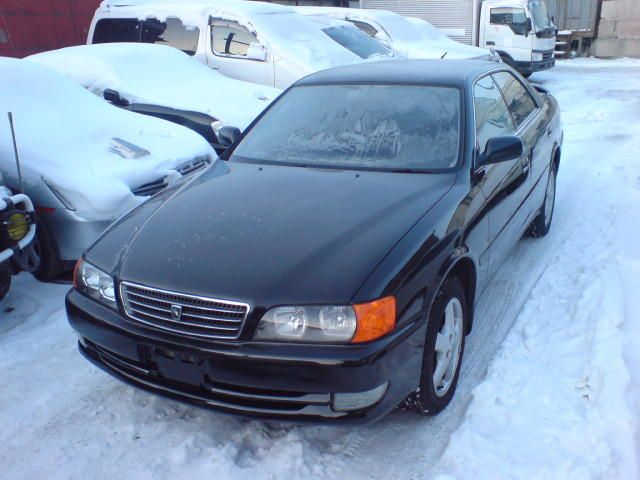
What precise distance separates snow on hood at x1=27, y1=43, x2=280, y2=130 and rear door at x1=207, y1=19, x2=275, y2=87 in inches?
35.0

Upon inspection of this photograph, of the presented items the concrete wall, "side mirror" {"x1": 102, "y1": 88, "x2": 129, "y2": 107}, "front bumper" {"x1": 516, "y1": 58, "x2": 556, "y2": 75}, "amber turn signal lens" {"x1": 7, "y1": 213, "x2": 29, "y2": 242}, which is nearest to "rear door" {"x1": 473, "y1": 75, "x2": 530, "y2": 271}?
"amber turn signal lens" {"x1": 7, "y1": 213, "x2": 29, "y2": 242}

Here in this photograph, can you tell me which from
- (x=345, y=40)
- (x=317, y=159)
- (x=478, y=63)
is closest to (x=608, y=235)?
(x=478, y=63)

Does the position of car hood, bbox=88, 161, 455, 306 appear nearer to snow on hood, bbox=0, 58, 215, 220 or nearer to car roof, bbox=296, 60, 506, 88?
car roof, bbox=296, 60, 506, 88

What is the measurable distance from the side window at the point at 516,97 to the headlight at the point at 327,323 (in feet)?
8.08

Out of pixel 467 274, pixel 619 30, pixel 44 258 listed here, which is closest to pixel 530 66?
pixel 619 30

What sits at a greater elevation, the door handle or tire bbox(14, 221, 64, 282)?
the door handle

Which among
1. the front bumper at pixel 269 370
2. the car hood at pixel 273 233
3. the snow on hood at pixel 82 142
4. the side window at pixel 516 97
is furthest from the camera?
the side window at pixel 516 97

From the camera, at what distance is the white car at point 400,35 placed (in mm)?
11828

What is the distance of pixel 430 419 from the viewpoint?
292 cm

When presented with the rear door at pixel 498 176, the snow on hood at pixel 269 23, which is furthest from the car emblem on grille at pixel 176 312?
the snow on hood at pixel 269 23

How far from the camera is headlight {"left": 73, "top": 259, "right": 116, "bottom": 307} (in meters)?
2.77

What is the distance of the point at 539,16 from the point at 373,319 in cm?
1558

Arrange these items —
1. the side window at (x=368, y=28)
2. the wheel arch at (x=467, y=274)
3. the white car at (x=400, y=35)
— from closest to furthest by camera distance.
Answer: the wheel arch at (x=467, y=274)
the white car at (x=400, y=35)
the side window at (x=368, y=28)

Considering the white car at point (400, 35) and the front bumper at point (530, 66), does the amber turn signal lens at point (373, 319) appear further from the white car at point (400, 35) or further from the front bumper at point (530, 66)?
the front bumper at point (530, 66)
